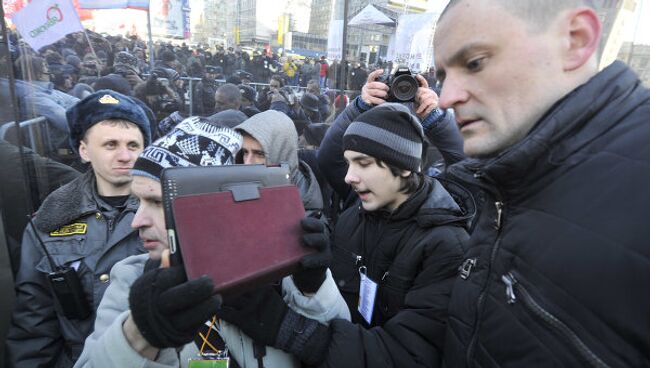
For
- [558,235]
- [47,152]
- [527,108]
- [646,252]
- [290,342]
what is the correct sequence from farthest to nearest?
[47,152] < [290,342] < [527,108] < [558,235] < [646,252]

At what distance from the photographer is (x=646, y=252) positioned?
68 cm

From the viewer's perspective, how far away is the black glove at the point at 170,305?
0.86 m

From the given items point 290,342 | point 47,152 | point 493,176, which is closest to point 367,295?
point 290,342

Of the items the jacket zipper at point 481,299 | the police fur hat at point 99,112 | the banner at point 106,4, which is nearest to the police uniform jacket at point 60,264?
the police fur hat at point 99,112

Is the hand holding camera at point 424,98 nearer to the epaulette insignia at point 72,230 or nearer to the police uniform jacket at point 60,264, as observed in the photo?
the police uniform jacket at point 60,264

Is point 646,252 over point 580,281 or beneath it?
over

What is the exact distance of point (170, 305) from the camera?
0.88 metres

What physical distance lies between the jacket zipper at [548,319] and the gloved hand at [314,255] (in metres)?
0.53

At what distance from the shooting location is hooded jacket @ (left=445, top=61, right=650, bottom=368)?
71 cm

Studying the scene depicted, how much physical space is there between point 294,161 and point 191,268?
5.96ft

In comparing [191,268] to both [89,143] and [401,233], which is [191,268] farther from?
[89,143]

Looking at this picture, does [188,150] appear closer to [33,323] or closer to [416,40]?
[33,323]

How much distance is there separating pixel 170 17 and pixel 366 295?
40.6 feet

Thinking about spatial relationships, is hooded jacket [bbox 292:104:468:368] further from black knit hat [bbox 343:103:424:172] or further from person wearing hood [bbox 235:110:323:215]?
person wearing hood [bbox 235:110:323:215]
